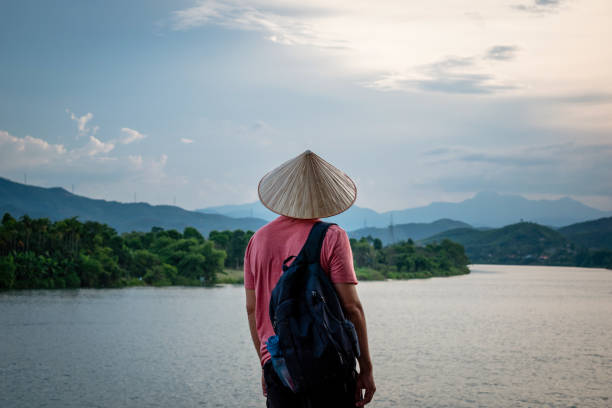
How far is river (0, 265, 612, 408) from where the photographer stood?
Answer: 33.8 feet

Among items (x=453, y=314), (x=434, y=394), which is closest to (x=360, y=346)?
(x=434, y=394)

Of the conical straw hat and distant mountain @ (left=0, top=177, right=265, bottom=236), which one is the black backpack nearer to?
the conical straw hat

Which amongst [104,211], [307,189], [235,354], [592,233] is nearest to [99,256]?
[235,354]

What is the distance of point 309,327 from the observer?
6.43 ft

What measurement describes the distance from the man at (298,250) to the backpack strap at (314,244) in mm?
18

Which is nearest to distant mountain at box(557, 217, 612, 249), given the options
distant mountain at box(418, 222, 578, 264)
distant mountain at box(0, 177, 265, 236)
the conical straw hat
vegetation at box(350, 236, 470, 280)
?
distant mountain at box(418, 222, 578, 264)

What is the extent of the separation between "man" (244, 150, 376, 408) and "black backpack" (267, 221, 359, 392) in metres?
0.05

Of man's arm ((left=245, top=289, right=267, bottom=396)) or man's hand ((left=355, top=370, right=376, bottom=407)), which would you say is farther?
man's arm ((left=245, top=289, right=267, bottom=396))

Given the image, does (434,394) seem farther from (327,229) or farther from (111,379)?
(327,229)

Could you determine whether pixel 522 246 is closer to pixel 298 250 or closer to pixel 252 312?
pixel 252 312

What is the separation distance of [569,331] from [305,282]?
22414 mm

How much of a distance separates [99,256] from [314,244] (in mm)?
38607

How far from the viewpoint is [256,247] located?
215cm

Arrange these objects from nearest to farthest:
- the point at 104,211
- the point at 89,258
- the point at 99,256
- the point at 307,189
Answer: the point at 307,189 → the point at 89,258 → the point at 99,256 → the point at 104,211
